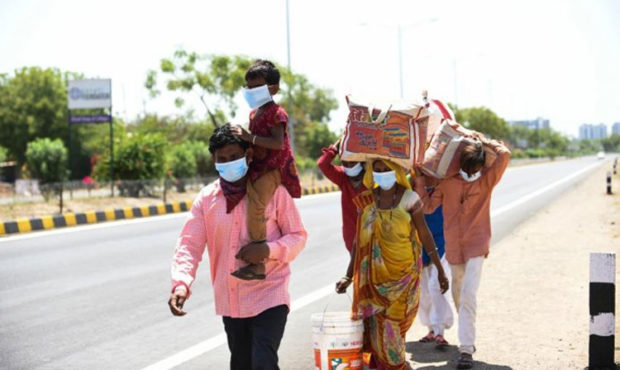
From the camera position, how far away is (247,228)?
4223 mm

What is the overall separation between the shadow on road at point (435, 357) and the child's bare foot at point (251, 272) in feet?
8.07

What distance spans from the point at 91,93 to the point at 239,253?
29054mm

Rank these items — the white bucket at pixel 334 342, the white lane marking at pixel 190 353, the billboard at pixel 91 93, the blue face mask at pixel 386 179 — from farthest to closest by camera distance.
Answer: the billboard at pixel 91 93 < the white lane marking at pixel 190 353 < the blue face mask at pixel 386 179 < the white bucket at pixel 334 342

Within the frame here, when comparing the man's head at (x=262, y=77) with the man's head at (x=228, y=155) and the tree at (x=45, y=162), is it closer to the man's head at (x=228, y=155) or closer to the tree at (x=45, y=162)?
the man's head at (x=228, y=155)

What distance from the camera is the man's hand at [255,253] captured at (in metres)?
4.08

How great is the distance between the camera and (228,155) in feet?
13.9

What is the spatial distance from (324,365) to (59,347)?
3522 mm

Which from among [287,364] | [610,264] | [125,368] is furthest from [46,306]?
[610,264]

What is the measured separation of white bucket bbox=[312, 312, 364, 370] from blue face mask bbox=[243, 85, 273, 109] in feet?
3.80

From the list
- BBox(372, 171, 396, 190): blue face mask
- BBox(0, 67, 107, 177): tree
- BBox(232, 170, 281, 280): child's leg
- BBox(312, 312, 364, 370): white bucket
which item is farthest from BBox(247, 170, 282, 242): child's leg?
BBox(0, 67, 107, 177): tree


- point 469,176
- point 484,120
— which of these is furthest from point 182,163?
point 484,120

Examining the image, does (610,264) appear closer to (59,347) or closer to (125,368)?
(125,368)

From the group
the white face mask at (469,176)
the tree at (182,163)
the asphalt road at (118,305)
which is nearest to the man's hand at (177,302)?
the asphalt road at (118,305)

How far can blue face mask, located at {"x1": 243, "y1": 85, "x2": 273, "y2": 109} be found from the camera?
4543 millimetres
